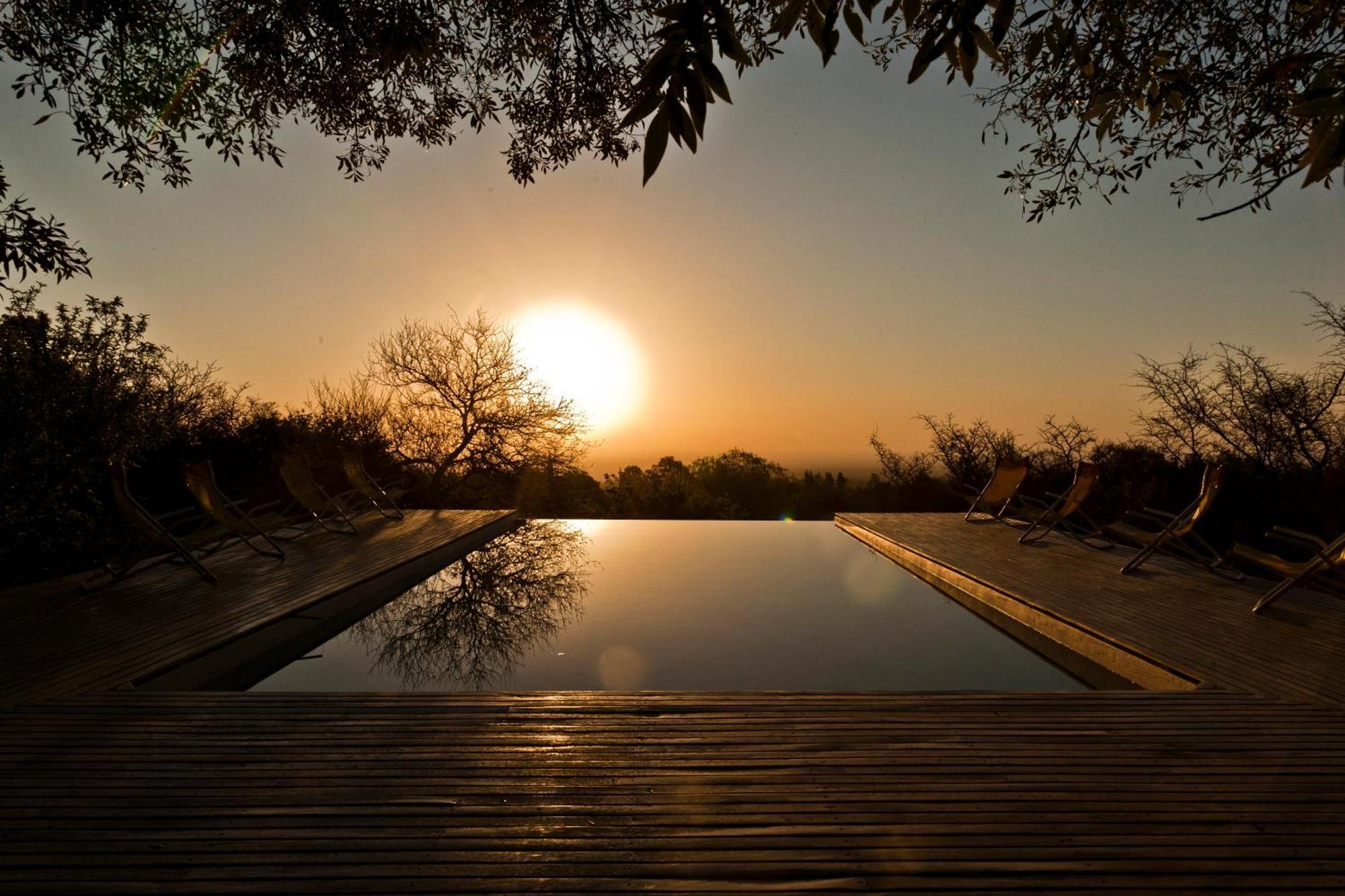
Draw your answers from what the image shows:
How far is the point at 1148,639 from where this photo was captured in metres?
3.45

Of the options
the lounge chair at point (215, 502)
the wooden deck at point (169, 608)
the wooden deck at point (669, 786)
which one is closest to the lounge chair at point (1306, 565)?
the wooden deck at point (669, 786)

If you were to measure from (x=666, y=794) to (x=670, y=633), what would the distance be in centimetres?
262

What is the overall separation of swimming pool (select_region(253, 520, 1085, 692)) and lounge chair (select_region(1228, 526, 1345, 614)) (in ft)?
4.97

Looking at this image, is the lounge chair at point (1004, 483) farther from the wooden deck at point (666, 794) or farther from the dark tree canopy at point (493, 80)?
the wooden deck at point (666, 794)

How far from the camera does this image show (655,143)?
41.6 inches

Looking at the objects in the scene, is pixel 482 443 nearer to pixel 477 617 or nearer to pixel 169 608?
pixel 477 617

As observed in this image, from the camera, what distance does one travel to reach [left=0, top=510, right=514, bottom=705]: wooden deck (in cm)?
292

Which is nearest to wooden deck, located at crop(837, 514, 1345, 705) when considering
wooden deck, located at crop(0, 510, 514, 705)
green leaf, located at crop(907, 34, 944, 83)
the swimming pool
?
the swimming pool

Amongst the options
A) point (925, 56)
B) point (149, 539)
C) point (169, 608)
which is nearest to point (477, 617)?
point (169, 608)

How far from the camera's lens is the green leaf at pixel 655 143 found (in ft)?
3.38

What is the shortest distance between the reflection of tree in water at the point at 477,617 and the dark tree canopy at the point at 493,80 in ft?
9.38

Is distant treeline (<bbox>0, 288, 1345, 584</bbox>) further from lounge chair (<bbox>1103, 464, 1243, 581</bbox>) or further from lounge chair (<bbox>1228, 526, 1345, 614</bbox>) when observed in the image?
lounge chair (<bbox>1228, 526, 1345, 614</bbox>)

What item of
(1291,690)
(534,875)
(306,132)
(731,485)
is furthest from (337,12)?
(731,485)

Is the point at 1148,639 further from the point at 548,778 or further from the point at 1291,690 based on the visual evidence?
the point at 548,778
